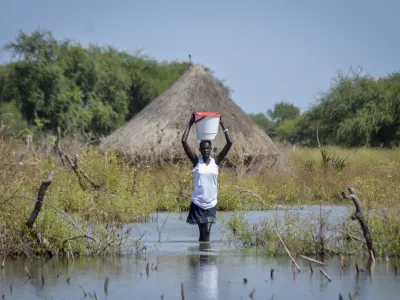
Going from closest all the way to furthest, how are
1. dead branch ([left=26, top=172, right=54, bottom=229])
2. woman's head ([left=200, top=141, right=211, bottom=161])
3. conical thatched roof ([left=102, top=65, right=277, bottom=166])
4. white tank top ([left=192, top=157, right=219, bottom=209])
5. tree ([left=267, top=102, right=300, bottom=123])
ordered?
dead branch ([left=26, top=172, right=54, bottom=229]) → white tank top ([left=192, top=157, right=219, bottom=209]) → woman's head ([left=200, top=141, right=211, bottom=161]) → conical thatched roof ([left=102, top=65, right=277, bottom=166]) → tree ([left=267, top=102, right=300, bottom=123])

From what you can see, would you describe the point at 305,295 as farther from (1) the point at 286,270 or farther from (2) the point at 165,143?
(2) the point at 165,143

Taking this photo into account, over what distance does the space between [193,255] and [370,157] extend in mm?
19615

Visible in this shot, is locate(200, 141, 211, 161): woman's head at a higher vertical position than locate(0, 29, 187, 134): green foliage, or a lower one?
lower

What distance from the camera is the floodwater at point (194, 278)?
31.1ft

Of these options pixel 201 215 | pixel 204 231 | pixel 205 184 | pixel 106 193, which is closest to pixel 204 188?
pixel 205 184

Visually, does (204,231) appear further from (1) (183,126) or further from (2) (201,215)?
(1) (183,126)

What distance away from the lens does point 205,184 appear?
12977mm

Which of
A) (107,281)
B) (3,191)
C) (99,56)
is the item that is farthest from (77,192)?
(99,56)

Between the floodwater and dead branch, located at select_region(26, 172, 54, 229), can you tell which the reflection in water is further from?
dead branch, located at select_region(26, 172, 54, 229)

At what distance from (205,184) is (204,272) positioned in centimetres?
234

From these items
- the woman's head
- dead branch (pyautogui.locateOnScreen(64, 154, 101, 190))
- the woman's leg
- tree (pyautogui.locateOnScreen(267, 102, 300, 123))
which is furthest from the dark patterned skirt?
tree (pyautogui.locateOnScreen(267, 102, 300, 123))

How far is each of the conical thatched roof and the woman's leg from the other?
41.4ft

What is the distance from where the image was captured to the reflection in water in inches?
379

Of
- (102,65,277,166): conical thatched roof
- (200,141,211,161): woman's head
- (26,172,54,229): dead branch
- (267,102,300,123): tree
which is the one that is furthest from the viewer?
(267,102,300,123): tree
